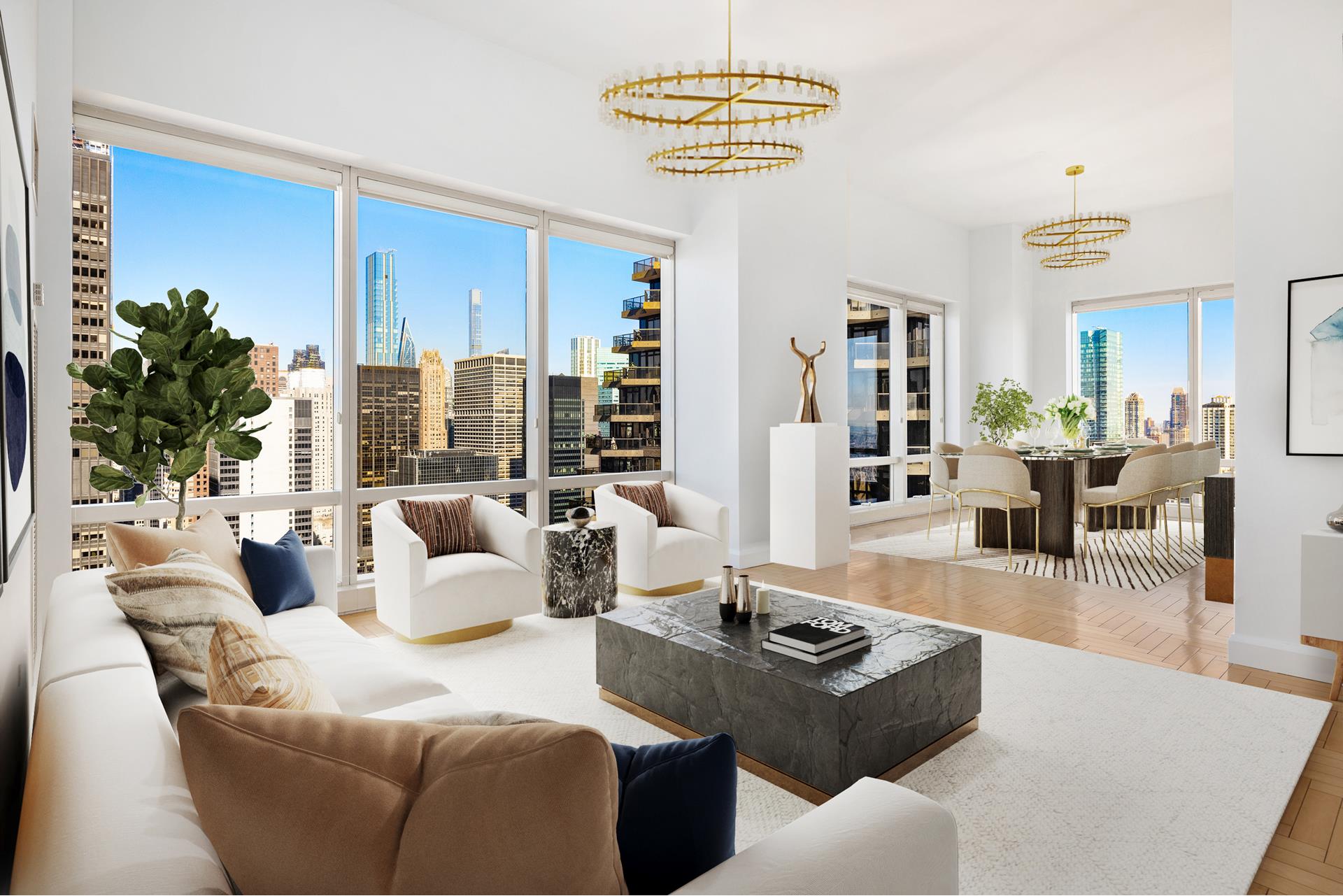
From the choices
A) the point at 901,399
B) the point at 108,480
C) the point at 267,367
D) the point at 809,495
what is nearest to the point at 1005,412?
the point at 901,399

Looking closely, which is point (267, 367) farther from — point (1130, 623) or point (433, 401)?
point (1130, 623)

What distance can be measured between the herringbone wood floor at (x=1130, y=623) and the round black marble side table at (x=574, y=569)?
0.94 meters

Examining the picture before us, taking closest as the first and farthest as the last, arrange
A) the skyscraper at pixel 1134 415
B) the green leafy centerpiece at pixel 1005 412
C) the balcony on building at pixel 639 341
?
the balcony on building at pixel 639 341, the green leafy centerpiece at pixel 1005 412, the skyscraper at pixel 1134 415

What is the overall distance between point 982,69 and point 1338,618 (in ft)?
13.0

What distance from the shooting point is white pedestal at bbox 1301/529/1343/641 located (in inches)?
115

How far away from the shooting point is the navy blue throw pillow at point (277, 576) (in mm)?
2840

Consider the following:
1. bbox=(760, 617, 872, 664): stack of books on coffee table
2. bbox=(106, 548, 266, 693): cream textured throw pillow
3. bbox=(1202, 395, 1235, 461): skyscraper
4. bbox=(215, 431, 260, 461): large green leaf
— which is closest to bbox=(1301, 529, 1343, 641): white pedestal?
bbox=(760, 617, 872, 664): stack of books on coffee table

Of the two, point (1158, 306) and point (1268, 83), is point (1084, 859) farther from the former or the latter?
point (1158, 306)

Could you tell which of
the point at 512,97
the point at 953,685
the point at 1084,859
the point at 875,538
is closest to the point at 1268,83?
the point at 953,685

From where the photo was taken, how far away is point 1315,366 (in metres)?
3.23

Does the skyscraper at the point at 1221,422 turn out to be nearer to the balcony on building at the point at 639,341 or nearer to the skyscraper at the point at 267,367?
the balcony on building at the point at 639,341

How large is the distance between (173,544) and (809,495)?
13.4 feet

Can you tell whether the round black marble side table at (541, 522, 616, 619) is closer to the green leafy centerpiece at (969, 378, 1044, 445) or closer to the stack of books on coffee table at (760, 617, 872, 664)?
the stack of books on coffee table at (760, 617, 872, 664)

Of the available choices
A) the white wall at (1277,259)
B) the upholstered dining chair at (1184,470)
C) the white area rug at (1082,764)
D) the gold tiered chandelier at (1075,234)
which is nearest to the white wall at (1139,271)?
the gold tiered chandelier at (1075,234)
